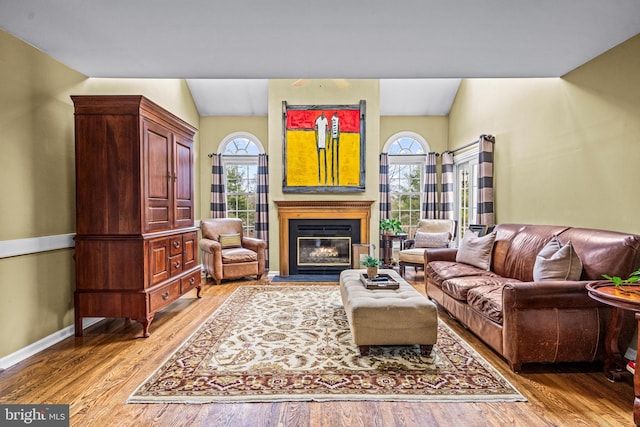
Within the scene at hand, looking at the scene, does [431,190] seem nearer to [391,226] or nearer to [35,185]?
[391,226]

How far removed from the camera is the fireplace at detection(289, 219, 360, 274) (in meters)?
6.05

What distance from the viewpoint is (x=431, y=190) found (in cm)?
652

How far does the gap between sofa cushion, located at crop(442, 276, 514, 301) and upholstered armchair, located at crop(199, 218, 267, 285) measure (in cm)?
300

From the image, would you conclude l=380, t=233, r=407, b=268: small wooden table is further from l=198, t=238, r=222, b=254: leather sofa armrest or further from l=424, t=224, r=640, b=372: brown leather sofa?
l=424, t=224, r=640, b=372: brown leather sofa

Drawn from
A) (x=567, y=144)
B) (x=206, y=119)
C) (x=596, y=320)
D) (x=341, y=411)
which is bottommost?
(x=341, y=411)

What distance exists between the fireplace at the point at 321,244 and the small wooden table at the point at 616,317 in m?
3.92

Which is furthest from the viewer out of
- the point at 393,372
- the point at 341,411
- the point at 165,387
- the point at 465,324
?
the point at 465,324

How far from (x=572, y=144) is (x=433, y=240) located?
2.69 meters

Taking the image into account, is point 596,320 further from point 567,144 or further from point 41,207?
point 41,207

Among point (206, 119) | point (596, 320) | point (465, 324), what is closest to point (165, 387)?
point (465, 324)

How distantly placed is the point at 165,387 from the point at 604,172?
146 inches

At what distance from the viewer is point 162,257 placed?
11.3 ft

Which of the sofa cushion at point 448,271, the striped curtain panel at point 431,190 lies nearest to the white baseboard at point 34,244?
the sofa cushion at point 448,271

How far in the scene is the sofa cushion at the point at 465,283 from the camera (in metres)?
3.21
